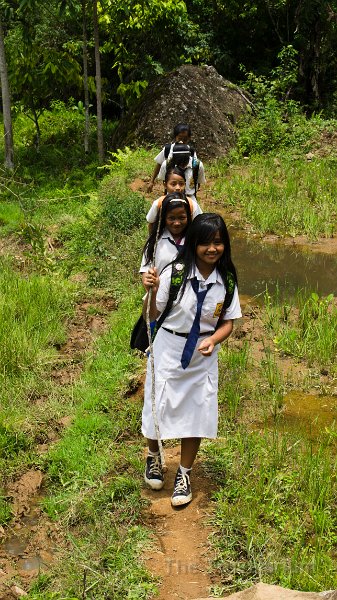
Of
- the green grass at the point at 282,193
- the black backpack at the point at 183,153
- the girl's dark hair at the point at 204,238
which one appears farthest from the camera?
the green grass at the point at 282,193

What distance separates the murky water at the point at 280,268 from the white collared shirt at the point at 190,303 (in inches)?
135

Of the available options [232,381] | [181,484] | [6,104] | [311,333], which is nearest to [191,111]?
[6,104]

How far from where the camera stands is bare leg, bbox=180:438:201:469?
3609 millimetres

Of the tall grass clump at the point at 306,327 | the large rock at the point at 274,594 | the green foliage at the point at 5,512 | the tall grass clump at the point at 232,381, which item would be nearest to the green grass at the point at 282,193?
the tall grass clump at the point at 306,327

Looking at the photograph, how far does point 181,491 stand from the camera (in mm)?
3635

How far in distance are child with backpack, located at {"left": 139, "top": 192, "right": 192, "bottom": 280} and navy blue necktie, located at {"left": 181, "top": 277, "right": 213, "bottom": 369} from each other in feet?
1.19

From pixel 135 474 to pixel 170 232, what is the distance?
4.68ft

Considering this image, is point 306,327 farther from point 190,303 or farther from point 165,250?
point 190,303

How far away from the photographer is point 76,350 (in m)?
5.79

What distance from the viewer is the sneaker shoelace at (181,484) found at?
3637mm

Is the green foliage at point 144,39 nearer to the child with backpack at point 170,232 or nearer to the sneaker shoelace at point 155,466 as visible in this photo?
the child with backpack at point 170,232

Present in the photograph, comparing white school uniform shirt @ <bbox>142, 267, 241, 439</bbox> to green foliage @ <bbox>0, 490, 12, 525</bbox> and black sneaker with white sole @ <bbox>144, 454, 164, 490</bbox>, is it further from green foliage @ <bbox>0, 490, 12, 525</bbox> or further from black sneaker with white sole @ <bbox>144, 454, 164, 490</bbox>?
green foliage @ <bbox>0, 490, 12, 525</bbox>

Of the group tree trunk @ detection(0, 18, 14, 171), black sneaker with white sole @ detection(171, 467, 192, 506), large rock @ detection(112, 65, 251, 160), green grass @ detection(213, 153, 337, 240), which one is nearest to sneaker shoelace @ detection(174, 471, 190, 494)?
black sneaker with white sole @ detection(171, 467, 192, 506)

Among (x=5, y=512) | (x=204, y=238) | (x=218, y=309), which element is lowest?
(x=5, y=512)
